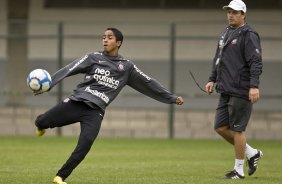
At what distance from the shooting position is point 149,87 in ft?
40.0

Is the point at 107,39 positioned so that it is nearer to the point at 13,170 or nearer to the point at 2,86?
the point at 13,170

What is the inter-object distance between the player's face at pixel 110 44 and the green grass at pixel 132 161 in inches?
63.7

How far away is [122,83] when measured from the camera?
1188 cm

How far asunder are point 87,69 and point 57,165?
3238 millimetres

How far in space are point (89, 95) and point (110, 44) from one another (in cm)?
73

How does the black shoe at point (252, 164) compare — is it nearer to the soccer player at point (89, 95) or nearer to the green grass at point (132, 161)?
the green grass at point (132, 161)

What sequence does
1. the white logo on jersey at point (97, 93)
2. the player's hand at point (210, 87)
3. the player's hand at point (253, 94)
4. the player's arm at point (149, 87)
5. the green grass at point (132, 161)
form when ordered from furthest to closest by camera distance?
the player's hand at point (210, 87) < the green grass at point (132, 161) < the player's hand at point (253, 94) < the player's arm at point (149, 87) < the white logo on jersey at point (97, 93)

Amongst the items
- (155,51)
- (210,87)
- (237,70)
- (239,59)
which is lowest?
(155,51)

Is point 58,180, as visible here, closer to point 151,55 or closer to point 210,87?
point 210,87

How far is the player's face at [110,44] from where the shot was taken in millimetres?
11836

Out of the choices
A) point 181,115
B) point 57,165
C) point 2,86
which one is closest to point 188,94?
point 181,115

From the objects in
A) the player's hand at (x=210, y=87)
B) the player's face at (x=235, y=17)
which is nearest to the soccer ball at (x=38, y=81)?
the player's hand at (x=210, y=87)

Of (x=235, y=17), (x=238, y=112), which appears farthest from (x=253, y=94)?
(x=235, y=17)

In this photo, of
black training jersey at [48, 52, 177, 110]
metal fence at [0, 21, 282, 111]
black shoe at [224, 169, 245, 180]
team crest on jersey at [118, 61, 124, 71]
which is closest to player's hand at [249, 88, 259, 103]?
black shoe at [224, 169, 245, 180]
